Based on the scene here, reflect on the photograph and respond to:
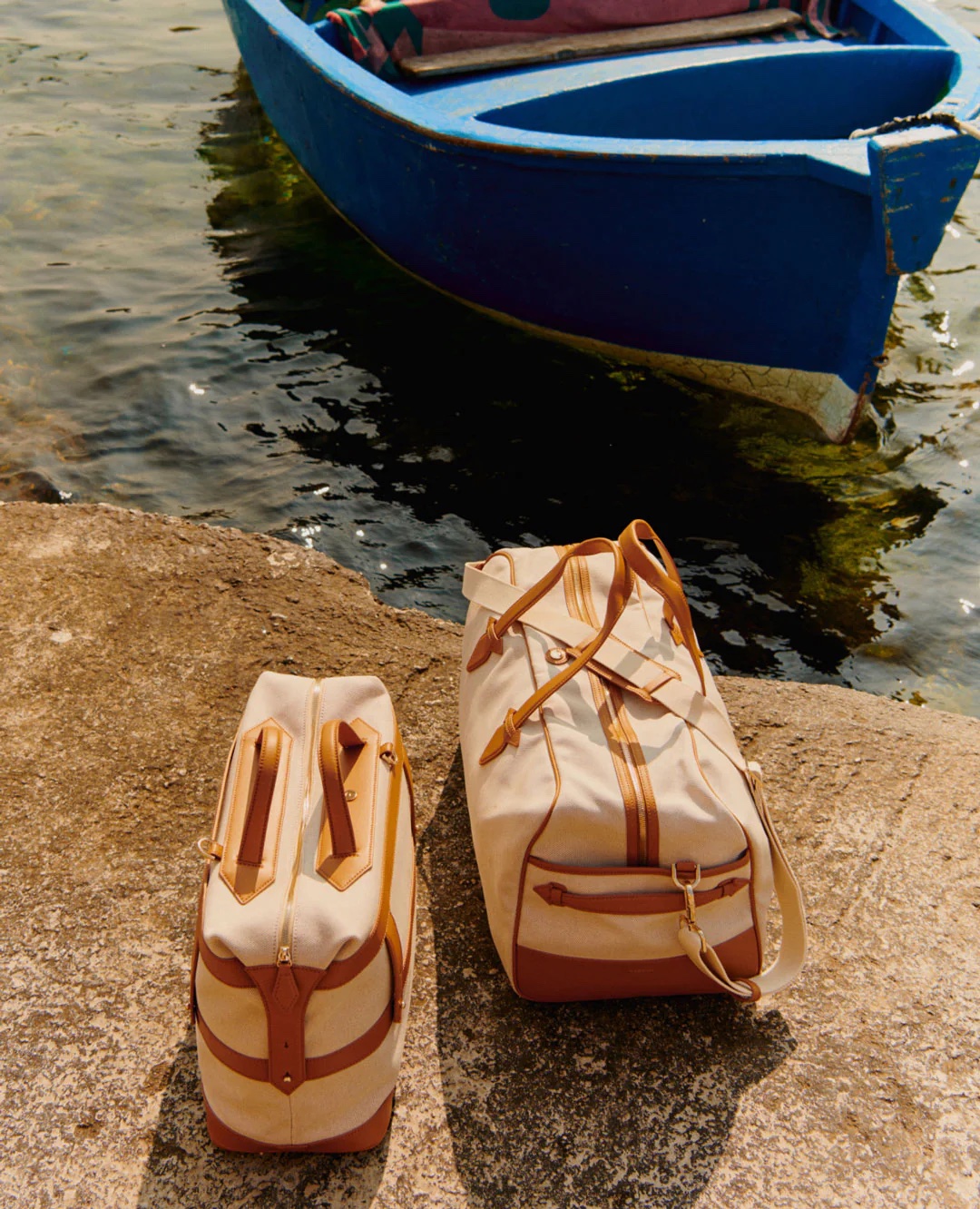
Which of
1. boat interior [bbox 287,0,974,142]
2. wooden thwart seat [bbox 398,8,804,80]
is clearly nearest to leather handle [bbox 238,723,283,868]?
boat interior [bbox 287,0,974,142]

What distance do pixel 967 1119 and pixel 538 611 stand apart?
3.51 ft

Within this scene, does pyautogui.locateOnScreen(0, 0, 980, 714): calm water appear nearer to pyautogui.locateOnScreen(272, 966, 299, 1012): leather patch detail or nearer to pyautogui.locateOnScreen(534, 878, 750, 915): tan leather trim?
pyautogui.locateOnScreen(534, 878, 750, 915): tan leather trim

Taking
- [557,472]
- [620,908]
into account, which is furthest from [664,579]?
[557,472]

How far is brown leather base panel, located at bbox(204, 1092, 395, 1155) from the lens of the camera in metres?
1.37

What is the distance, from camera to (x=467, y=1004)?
164cm

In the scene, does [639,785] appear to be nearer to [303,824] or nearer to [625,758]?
[625,758]

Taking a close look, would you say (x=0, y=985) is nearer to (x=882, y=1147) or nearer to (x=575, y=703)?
(x=575, y=703)

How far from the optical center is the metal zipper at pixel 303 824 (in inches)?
50.7

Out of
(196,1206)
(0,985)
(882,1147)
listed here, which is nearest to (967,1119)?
(882,1147)

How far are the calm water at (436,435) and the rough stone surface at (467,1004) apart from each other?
102 cm

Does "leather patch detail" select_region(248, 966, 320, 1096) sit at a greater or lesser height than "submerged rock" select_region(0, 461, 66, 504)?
greater

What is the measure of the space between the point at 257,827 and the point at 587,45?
4.98 metres

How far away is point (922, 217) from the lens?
321 cm

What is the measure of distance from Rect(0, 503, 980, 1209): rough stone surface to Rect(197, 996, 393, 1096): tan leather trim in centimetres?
20
